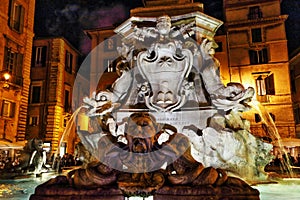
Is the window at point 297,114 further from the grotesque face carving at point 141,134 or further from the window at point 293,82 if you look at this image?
the grotesque face carving at point 141,134

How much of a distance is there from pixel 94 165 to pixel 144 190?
2.21ft

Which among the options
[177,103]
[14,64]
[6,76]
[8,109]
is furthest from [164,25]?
[14,64]

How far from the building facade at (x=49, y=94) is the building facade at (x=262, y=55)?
15061mm

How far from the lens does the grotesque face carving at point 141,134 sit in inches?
146

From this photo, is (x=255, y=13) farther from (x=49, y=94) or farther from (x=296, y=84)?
(x=49, y=94)

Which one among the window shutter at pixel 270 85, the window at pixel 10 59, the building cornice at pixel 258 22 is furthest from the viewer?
the building cornice at pixel 258 22

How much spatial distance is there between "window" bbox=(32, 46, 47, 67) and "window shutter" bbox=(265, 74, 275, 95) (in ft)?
63.6

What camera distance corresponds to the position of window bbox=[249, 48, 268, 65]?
26594mm

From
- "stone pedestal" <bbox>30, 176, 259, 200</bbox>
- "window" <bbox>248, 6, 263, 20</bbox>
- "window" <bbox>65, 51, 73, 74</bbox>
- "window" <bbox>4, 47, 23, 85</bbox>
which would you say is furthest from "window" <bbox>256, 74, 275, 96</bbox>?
"stone pedestal" <bbox>30, 176, 259, 200</bbox>

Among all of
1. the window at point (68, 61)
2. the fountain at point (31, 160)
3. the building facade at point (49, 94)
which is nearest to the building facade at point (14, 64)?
the building facade at point (49, 94)

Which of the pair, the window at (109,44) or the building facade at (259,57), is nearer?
the building facade at (259,57)

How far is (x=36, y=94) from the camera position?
26.8 meters

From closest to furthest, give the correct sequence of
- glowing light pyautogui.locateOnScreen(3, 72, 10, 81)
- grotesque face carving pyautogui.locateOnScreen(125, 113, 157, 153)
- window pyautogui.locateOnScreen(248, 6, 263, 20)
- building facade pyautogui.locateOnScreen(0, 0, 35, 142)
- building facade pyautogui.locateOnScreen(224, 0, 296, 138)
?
grotesque face carving pyautogui.locateOnScreen(125, 113, 157, 153) → glowing light pyautogui.locateOnScreen(3, 72, 10, 81) → building facade pyautogui.locateOnScreen(0, 0, 35, 142) → building facade pyautogui.locateOnScreen(224, 0, 296, 138) → window pyautogui.locateOnScreen(248, 6, 263, 20)

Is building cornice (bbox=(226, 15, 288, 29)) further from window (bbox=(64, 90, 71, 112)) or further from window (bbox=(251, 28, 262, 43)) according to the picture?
window (bbox=(64, 90, 71, 112))
